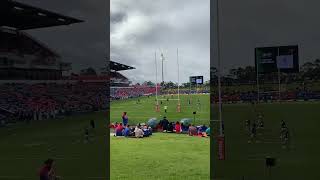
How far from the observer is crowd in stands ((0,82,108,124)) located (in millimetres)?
41938

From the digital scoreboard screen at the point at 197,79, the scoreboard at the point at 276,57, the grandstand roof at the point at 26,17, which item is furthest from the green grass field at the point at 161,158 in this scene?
the digital scoreboard screen at the point at 197,79

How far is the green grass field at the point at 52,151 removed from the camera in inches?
720

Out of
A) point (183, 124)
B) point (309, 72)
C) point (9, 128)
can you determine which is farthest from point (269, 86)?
point (9, 128)

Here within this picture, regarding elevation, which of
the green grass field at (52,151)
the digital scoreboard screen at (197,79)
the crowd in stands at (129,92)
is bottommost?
the green grass field at (52,151)

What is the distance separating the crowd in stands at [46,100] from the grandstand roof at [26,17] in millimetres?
7026

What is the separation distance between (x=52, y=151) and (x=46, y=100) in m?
22.4

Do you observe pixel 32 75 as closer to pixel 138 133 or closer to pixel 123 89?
pixel 138 133

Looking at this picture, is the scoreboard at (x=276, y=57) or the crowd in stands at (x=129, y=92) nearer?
the scoreboard at (x=276, y=57)

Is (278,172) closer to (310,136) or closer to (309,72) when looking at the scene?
(310,136)

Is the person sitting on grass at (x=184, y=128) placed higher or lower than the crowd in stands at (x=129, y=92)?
lower

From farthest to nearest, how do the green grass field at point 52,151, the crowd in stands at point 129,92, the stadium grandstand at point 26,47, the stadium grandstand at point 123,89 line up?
the crowd in stands at point 129,92, the stadium grandstand at point 123,89, the stadium grandstand at point 26,47, the green grass field at point 52,151

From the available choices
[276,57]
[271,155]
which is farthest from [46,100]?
[271,155]

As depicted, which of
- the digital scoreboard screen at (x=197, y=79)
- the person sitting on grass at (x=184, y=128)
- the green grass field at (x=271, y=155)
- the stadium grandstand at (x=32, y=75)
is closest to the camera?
the green grass field at (x=271, y=155)

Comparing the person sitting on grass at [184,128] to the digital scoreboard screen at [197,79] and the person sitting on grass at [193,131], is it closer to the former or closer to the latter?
the person sitting on grass at [193,131]
